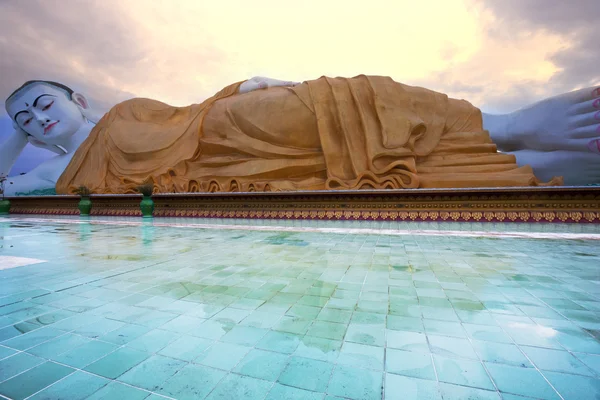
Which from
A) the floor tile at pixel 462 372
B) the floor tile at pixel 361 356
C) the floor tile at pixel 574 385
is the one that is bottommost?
the floor tile at pixel 361 356

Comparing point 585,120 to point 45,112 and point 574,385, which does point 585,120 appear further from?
point 45,112

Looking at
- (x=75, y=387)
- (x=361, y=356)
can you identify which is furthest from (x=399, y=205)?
(x=75, y=387)

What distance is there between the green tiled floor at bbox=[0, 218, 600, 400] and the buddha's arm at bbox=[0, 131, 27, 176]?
1152 cm

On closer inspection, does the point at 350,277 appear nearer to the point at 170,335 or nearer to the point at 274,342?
the point at 274,342

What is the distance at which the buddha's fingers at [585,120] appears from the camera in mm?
5312

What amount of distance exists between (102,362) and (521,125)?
7202mm

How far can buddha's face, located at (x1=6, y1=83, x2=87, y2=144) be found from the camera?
10.1 meters

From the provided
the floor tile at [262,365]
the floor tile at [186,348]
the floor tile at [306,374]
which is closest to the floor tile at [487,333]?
the floor tile at [306,374]

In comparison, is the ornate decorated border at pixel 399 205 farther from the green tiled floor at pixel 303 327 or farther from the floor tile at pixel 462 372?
the floor tile at pixel 462 372

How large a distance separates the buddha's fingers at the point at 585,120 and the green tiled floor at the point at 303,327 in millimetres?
3873

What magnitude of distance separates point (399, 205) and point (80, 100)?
11.2 metres

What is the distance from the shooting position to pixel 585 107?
5.43m

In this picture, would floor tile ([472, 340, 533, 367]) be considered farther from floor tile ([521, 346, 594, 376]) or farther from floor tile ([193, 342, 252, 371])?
floor tile ([193, 342, 252, 371])

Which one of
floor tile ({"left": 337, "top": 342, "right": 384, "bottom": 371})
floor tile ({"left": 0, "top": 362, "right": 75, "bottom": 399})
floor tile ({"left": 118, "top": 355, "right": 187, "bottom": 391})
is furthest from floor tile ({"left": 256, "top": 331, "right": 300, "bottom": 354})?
floor tile ({"left": 0, "top": 362, "right": 75, "bottom": 399})
